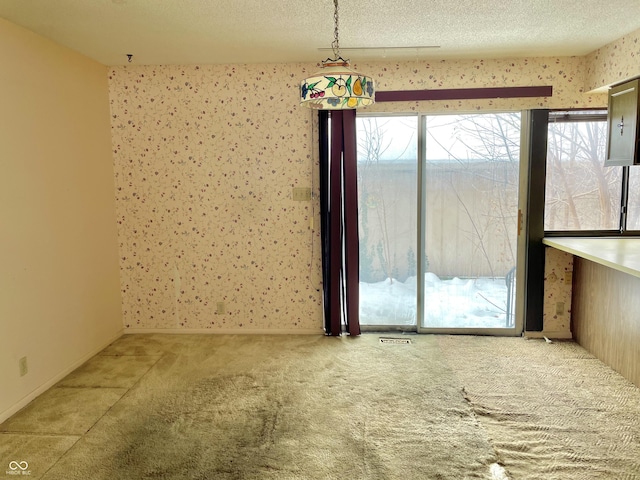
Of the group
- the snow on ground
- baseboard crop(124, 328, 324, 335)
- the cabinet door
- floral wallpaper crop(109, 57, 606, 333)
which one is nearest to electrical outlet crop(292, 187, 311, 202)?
floral wallpaper crop(109, 57, 606, 333)

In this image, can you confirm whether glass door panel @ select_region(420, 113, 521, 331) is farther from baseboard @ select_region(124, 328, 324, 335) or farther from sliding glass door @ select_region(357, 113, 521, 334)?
baseboard @ select_region(124, 328, 324, 335)

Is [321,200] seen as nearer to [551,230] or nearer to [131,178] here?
[131,178]

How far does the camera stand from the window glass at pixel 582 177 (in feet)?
13.2

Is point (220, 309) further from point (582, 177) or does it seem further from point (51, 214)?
point (582, 177)

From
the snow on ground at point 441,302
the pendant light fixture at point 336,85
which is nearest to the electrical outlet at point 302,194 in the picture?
the snow on ground at point 441,302

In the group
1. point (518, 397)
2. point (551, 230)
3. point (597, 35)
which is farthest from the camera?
point (551, 230)

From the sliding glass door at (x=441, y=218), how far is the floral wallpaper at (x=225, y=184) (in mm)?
243

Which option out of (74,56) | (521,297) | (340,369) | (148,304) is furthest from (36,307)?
(521,297)

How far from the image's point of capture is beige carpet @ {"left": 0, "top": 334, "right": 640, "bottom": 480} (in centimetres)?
239

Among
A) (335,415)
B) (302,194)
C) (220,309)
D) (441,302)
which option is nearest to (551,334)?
(441,302)

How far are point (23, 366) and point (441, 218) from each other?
3459mm

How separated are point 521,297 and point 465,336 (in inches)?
24.7

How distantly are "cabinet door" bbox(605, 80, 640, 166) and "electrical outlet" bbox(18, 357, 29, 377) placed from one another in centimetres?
447

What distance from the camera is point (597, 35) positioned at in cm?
340
